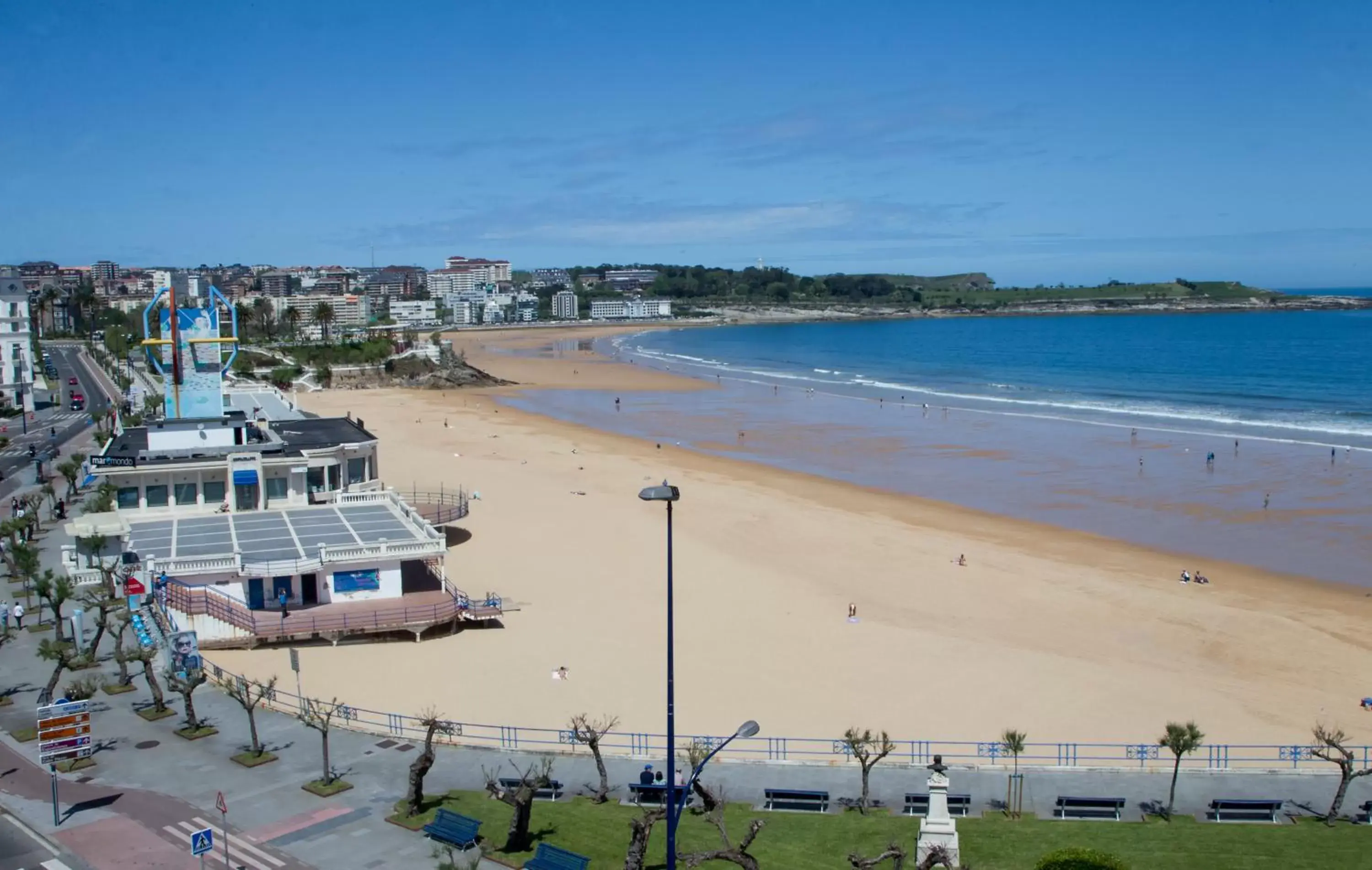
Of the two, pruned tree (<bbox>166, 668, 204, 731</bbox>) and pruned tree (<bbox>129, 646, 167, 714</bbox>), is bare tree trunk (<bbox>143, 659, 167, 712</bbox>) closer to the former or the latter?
pruned tree (<bbox>129, 646, 167, 714</bbox>)

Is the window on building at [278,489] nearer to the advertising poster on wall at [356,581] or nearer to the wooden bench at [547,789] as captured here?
the advertising poster on wall at [356,581]

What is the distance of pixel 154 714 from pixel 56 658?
3.82 metres

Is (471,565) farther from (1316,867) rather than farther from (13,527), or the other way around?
(1316,867)

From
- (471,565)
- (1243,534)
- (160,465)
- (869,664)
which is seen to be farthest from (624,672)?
(1243,534)

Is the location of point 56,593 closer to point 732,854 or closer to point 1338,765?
point 732,854

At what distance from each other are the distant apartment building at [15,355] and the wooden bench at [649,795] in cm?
7171

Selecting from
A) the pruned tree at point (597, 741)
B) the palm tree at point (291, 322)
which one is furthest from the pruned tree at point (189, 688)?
the palm tree at point (291, 322)

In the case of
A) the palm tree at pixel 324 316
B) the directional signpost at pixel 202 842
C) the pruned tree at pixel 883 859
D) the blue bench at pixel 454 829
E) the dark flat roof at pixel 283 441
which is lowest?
the blue bench at pixel 454 829

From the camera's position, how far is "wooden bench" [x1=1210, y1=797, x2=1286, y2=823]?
699 inches

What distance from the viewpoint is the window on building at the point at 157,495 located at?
3381 centimetres

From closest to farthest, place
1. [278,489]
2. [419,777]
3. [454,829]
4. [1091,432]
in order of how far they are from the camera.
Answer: [454,829] < [419,777] < [278,489] < [1091,432]

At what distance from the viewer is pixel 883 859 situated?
15.1 m

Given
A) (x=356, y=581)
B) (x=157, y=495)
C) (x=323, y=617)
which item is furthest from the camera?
(x=157, y=495)

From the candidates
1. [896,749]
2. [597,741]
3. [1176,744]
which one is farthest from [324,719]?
[1176,744]
